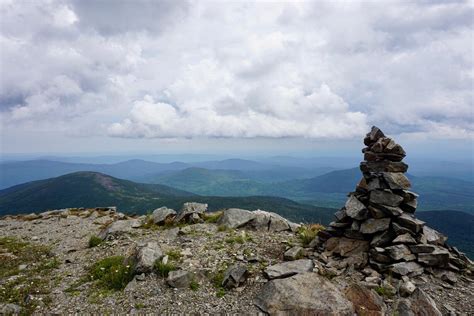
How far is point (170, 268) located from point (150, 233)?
7762mm

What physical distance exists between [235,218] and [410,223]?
37.3 feet

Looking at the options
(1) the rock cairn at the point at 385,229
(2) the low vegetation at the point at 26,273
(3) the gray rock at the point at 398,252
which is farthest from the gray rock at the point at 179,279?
(3) the gray rock at the point at 398,252

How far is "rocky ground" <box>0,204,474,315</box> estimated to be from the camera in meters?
10.5

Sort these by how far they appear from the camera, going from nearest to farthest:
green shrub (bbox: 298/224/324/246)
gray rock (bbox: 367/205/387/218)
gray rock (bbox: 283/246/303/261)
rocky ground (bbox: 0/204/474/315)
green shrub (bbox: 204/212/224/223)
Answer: rocky ground (bbox: 0/204/474/315) < gray rock (bbox: 283/246/303/261) < gray rock (bbox: 367/205/387/218) < green shrub (bbox: 298/224/324/246) < green shrub (bbox: 204/212/224/223)

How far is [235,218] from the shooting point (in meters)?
20.8

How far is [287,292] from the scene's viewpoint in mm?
10734

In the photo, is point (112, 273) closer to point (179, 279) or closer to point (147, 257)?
point (147, 257)

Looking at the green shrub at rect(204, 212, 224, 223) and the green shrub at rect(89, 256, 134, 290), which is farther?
the green shrub at rect(204, 212, 224, 223)

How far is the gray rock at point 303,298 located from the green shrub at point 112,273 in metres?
6.40

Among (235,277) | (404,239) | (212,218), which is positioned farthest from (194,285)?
(212,218)

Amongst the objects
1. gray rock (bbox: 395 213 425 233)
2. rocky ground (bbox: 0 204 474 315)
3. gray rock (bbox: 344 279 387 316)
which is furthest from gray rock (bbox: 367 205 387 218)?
gray rock (bbox: 344 279 387 316)

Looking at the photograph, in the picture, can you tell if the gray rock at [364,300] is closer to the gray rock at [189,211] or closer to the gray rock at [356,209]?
the gray rock at [356,209]

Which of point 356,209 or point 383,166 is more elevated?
point 383,166

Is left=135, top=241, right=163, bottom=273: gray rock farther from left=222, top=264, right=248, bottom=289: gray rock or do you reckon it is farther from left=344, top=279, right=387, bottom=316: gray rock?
left=344, top=279, right=387, bottom=316: gray rock
